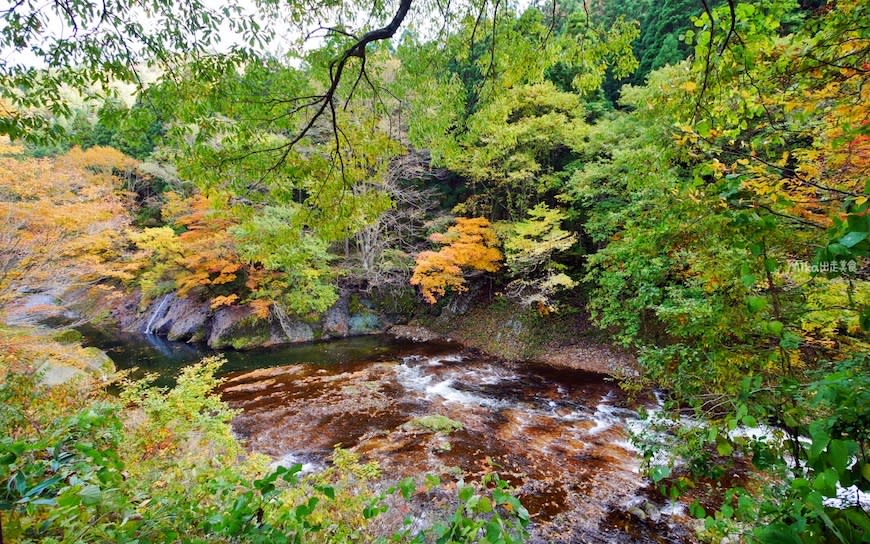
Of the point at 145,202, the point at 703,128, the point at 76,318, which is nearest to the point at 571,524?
the point at 703,128

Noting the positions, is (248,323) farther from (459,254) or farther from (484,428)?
(484,428)

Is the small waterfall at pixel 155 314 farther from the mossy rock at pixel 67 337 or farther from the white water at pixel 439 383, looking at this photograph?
the white water at pixel 439 383

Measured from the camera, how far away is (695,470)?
6.02 feet

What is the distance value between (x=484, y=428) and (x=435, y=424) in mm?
914

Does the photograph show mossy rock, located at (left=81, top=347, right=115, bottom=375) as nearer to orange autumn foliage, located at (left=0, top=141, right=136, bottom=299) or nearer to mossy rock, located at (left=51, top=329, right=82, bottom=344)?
mossy rock, located at (left=51, top=329, right=82, bottom=344)

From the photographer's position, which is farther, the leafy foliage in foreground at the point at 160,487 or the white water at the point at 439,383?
the white water at the point at 439,383

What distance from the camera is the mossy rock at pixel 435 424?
684 centimetres

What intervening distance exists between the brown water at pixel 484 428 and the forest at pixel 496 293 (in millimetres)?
62

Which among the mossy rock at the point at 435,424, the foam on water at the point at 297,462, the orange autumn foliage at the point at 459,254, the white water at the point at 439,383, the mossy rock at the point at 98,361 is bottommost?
the white water at the point at 439,383

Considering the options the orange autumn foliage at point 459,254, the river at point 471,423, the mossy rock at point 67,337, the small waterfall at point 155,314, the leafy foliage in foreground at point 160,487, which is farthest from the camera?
the small waterfall at point 155,314

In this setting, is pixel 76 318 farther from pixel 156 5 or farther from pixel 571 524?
pixel 571 524

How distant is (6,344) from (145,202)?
15360 mm

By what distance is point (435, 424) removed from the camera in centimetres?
697

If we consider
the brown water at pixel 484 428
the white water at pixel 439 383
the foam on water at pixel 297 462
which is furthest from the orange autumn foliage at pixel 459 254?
the foam on water at pixel 297 462
